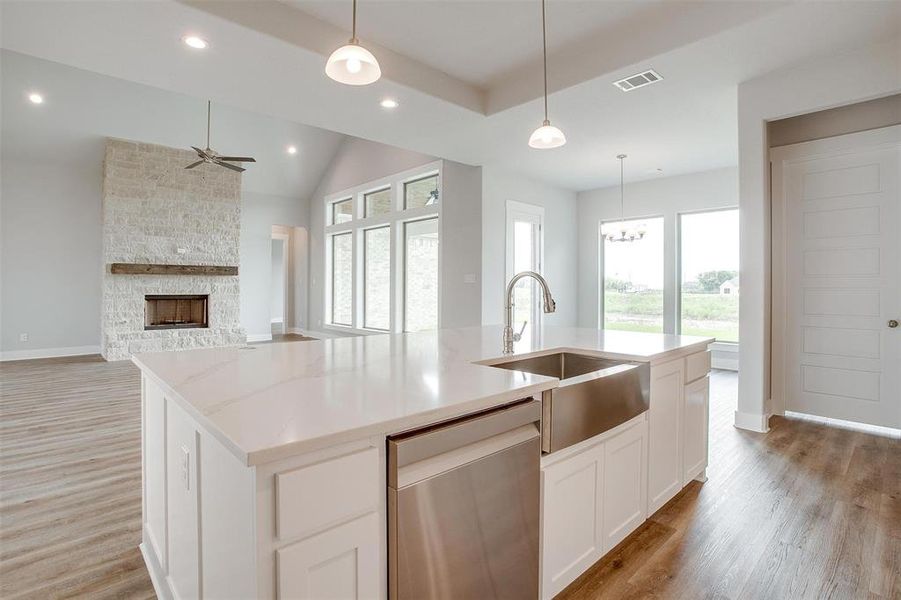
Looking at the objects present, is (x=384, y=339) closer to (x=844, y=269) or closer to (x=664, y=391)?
(x=664, y=391)

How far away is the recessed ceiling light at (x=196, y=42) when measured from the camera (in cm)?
292

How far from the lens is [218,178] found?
798cm

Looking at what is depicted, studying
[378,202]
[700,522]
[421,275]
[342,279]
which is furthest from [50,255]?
[700,522]

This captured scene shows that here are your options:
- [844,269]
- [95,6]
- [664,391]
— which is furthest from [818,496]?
[95,6]

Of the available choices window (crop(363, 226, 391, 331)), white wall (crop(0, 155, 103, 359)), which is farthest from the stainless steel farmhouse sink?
white wall (crop(0, 155, 103, 359))

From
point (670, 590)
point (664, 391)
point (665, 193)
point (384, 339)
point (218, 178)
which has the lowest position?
point (670, 590)

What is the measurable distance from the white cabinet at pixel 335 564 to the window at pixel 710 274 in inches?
264

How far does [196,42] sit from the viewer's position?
9.74 ft

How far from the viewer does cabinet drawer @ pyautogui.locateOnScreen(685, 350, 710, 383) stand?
2.41 m

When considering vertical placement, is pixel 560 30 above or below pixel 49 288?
above

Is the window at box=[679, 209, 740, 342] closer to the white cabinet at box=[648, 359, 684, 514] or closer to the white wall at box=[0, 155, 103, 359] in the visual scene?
the white cabinet at box=[648, 359, 684, 514]

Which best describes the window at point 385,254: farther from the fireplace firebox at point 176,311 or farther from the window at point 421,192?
the fireplace firebox at point 176,311

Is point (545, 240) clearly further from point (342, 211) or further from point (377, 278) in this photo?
point (342, 211)

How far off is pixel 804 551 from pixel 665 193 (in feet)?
19.3
